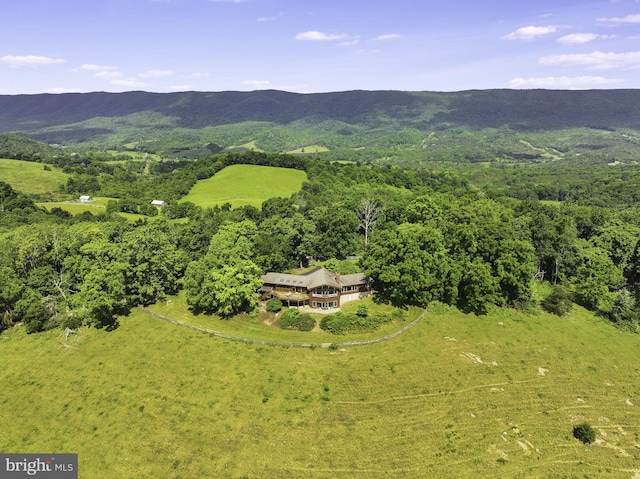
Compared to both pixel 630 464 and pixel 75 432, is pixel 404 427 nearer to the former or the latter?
pixel 630 464

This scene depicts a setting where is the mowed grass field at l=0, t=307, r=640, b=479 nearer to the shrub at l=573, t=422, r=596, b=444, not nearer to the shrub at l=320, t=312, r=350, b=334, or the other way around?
the shrub at l=573, t=422, r=596, b=444

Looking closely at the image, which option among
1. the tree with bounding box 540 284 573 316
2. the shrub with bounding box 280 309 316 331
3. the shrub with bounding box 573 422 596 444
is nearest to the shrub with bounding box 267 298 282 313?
the shrub with bounding box 280 309 316 331

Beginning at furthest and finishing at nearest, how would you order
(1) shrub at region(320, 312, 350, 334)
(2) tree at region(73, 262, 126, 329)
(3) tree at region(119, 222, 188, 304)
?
(3) tree at region(119, 222, 188, 304), (2) tree at region(73, 262, 126, 329), (1) shrub at region(320, 312, 350, 334)

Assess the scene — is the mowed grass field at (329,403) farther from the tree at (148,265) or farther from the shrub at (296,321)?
the tree at (148,265)

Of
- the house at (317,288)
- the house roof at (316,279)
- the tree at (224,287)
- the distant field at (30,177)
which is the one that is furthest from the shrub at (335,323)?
the distant field at (30,177)

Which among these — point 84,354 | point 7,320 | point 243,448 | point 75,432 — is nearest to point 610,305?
point 243,448

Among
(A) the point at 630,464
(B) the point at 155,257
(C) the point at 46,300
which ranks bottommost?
(A) the point at 630,464
